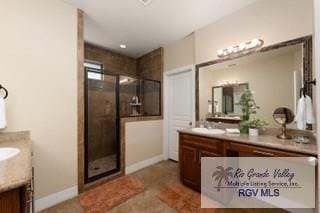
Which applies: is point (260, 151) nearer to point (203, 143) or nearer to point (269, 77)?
point (203, 143)

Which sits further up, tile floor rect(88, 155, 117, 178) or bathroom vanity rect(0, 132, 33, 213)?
bathroom vanity rect(0, 132, 33, 213)

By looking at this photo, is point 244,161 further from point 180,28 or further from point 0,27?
point 0,27

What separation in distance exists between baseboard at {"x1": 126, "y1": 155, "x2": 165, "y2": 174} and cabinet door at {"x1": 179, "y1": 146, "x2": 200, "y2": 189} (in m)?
1.06

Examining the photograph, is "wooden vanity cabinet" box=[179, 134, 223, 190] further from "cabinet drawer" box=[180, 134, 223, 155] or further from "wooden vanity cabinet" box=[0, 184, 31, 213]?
"wooden vanity cabinet" box=[0, 184, 31, 213]

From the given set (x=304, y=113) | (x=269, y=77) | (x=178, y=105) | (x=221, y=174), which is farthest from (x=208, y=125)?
(x=304, y=113)

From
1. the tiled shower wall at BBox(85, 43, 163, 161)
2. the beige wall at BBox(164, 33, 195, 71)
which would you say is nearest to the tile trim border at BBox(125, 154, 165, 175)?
the tiled shower wall at BBox(85, 43, 163, 161)

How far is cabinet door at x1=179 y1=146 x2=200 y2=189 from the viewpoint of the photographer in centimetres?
236

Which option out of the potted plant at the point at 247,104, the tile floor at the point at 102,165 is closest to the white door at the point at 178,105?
the potted plant at the point at 247,104

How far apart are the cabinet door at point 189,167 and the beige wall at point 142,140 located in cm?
107

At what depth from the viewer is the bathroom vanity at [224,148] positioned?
156cm

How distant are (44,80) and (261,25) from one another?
2971 millimetres

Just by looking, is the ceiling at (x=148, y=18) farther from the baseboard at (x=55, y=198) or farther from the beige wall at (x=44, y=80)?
the baseboard at (x=55, y=198)

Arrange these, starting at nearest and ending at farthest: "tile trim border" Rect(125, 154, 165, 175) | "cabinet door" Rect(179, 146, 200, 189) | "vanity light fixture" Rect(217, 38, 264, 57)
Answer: "vanity light fixture" Rect(217, 38, 264, 57) < "cabinet door" Rect(179, 146, 200, 189) < "tile trim border" Rect(125, 154, 165, 175)

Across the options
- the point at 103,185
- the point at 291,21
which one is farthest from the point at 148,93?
the point at 291,21
